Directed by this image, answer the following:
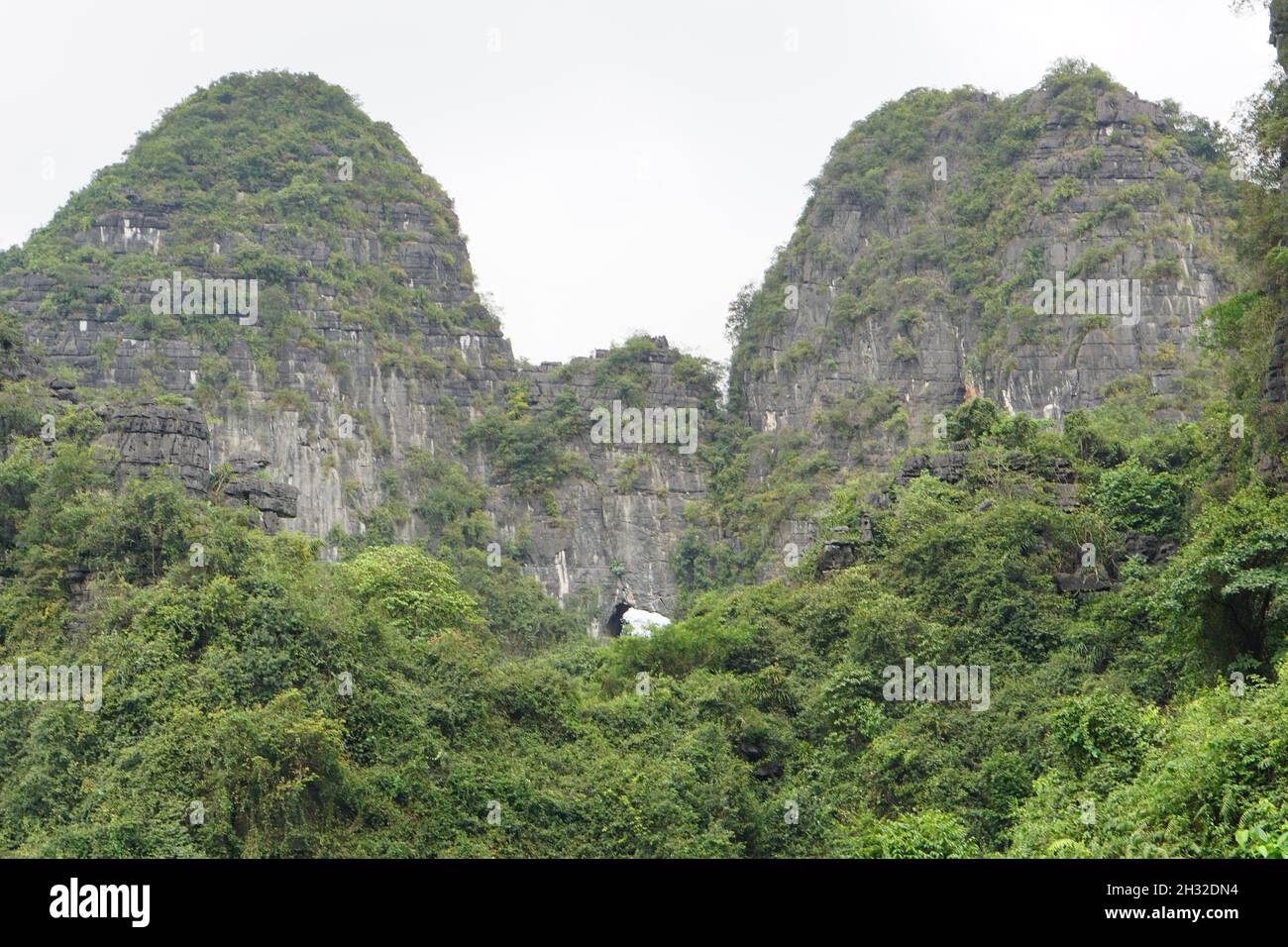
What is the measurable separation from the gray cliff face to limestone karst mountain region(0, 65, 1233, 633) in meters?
0.09

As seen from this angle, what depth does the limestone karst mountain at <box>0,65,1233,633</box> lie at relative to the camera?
54719 mm

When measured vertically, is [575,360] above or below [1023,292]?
below

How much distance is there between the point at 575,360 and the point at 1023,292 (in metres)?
13.7

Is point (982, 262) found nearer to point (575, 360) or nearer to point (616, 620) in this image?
point (575, 360)

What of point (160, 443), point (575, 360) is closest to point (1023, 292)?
point (575, 360)

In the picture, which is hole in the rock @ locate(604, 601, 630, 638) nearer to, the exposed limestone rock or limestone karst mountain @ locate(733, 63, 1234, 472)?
limestone karst mountain @ locate(733, 63, 1234, 472)

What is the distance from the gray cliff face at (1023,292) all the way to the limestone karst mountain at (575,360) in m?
0.09

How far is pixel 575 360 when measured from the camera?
2355 inches

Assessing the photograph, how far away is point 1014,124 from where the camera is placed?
62125mm

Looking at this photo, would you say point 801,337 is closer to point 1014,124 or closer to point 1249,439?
point 1014,124

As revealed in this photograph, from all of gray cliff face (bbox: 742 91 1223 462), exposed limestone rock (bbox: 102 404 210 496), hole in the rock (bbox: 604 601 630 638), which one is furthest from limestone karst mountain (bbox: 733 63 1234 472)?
exposed limestone rock (bbox: 102 404 210 496)

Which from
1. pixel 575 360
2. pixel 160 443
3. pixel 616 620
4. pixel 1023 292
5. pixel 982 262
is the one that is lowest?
pixel 616 620

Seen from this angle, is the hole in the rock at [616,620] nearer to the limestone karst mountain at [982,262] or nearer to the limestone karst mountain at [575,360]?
the limestone karst mountain at [575,360]
